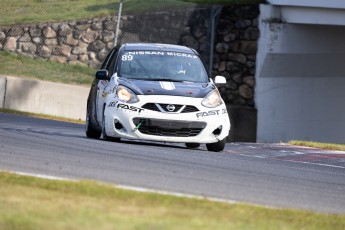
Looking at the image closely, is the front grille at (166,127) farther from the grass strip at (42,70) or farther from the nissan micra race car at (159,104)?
the grass strip at (42,70)

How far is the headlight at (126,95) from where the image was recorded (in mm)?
17234

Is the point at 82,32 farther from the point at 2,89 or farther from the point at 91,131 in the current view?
the point at 91,131

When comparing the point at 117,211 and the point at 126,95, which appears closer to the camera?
the point at 117,211

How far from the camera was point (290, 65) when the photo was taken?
29.6 meters

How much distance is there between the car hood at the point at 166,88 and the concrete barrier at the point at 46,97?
1013 centimetres

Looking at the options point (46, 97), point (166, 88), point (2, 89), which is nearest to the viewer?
point (166, 88)

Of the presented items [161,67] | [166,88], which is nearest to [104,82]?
[161,67]

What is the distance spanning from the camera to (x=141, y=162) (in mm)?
13914

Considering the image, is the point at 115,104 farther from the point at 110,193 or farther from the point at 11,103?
the point at 11,103

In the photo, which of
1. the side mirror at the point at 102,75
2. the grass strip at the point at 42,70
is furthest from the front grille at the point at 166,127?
the grass strip at the point at 42,70

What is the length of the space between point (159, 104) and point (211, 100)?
86cm

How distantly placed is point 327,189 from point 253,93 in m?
16.5

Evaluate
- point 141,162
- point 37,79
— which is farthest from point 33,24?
point 141,162

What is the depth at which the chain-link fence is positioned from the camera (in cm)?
2944
